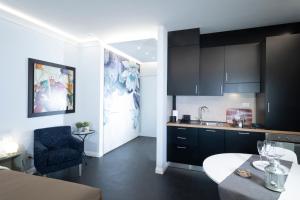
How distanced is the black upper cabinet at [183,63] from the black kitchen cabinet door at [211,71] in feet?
0.60

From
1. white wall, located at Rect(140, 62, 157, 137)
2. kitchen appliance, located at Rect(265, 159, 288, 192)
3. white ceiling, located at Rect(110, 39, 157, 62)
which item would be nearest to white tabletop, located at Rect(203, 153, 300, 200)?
kitchen appliance, located at Rect(265, 159, 288, 192)

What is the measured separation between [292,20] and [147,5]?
2.59 metres

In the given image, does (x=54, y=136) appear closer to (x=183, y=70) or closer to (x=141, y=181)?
(x=141, y=181)

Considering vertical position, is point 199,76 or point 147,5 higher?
point 147,5

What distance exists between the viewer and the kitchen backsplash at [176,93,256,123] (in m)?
3.55

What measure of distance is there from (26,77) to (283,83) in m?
4.40

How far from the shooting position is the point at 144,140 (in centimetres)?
580

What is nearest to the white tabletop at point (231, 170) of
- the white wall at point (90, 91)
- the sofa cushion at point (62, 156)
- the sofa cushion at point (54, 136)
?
the sofa cushion at point (62, 156)

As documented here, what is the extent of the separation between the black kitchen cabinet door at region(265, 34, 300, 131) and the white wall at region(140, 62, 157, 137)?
12.4 feet

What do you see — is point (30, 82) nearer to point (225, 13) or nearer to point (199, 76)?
point (199, 76)

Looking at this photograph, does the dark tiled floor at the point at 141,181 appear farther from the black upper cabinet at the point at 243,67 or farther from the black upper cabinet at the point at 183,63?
the black upper cabinet at the point at 243,67

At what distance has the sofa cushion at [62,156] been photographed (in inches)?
108

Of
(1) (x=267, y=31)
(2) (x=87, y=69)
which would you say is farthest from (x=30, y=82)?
(1) (x=267, y=31)

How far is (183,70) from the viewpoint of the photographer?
3.53 metres
